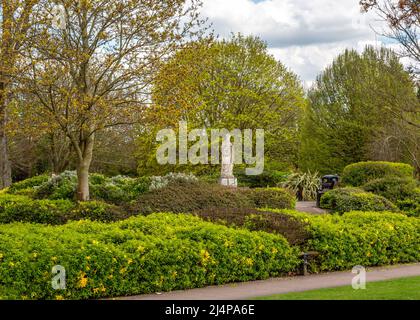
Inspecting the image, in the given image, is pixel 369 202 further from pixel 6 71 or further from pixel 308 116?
pixel 308 116

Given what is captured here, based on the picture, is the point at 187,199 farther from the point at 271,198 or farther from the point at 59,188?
the point at 59,188

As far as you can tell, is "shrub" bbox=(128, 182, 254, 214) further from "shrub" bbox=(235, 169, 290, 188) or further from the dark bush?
"shrub" bbox=(235, 169, 290, 188)

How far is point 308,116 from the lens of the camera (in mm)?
34844

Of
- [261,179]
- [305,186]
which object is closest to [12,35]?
[305,186]

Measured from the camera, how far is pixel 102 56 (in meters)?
15.7

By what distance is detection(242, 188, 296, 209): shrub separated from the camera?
16188 mm

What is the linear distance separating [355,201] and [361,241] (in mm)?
5009

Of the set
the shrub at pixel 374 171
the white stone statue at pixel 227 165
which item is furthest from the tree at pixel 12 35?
the shrub at pixel 374 171

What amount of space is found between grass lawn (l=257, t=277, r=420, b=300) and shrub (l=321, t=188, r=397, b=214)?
23.0 ft

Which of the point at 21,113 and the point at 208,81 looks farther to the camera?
the point at 208,81

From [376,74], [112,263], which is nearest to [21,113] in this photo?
[112,263]

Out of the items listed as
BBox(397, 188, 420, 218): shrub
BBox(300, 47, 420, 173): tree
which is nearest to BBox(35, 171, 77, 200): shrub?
BBox(397, 188, 420, 218): shrub
